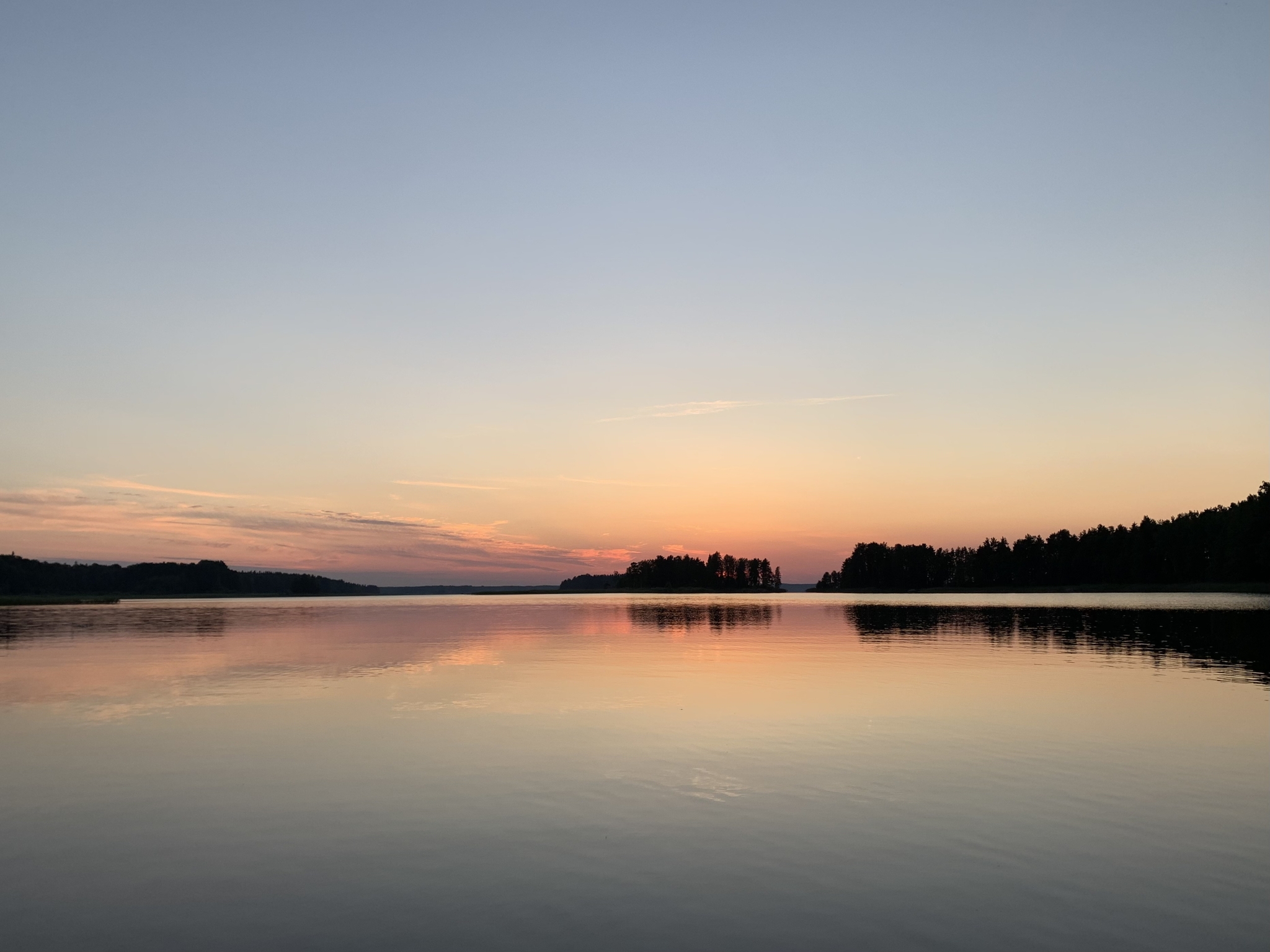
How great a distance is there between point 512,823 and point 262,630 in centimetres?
6640

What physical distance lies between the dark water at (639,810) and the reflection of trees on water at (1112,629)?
8.98 meters

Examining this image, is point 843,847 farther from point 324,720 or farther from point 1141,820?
point 324,720

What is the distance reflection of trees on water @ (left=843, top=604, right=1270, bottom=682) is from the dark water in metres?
8.98

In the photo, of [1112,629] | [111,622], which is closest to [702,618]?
[1112,629]

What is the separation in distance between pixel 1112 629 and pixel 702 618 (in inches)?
1791

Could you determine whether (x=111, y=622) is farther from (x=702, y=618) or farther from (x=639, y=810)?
(x=639, y=810)

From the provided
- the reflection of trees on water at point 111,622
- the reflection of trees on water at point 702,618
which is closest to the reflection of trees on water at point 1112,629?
the reflection of trees on water at point 702,618

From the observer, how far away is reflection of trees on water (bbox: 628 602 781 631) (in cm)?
8169

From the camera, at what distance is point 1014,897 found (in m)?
11.5

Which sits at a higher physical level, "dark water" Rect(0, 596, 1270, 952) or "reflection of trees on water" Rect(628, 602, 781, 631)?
"dark water" Rect(0, 596, 1270, 952)

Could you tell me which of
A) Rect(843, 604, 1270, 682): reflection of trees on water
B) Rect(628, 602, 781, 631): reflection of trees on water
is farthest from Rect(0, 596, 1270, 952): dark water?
Rect(628, 602, 781, 631): reflection of trees on water

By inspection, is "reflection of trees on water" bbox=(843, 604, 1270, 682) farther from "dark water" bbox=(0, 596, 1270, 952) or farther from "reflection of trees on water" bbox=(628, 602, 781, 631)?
"reflection of trees on water" bbox=(628, 602, 781, 631)

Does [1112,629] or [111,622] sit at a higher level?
[1112,629]

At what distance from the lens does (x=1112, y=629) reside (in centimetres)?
6562
